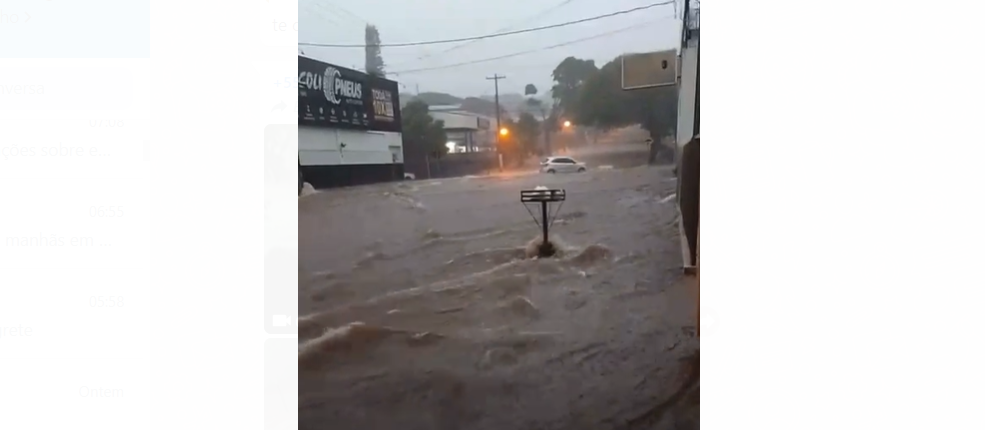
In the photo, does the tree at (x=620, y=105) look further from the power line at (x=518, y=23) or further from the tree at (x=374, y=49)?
the tree at (x=374, y=49)

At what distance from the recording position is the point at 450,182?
3.44 ft

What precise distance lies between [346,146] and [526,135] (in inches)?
13.4

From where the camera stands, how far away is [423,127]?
40.5 inches

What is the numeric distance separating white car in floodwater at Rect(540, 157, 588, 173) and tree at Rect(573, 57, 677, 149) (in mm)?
73

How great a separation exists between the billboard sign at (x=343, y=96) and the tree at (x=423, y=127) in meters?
0.02

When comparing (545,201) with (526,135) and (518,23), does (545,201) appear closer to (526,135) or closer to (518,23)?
(526,135)

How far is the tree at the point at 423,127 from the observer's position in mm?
1023

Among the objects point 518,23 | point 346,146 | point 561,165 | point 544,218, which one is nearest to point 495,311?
point 544,218

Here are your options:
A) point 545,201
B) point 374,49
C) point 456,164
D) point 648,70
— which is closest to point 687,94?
point 648,70

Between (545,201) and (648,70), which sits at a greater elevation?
(648,70)

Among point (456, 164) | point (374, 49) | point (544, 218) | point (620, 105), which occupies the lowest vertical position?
point (544, 218)
